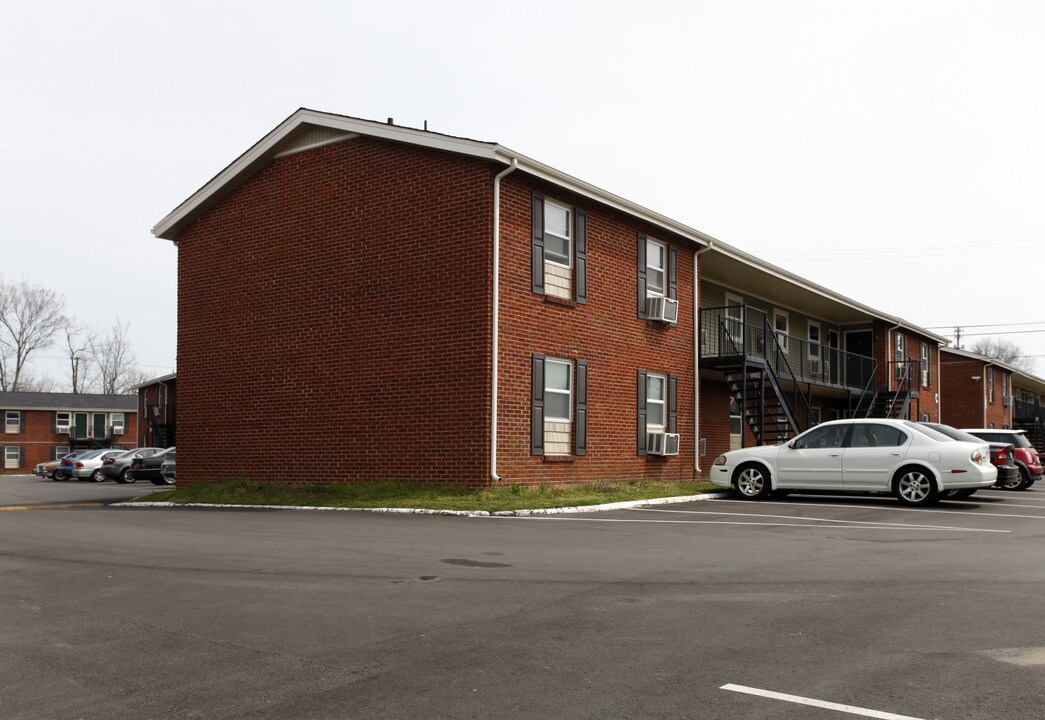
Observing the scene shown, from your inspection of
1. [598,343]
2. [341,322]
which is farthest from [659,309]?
[341,322]

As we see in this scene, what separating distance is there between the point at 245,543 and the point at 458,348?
22.9ft

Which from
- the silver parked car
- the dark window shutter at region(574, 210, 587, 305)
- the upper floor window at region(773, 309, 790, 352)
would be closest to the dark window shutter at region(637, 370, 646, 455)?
the dark window shutter at region(574, 210, 587, 305)

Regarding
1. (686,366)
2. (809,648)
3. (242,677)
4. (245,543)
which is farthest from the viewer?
(686,366)

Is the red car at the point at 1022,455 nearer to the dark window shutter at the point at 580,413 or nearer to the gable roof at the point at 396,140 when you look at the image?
the gable roof at the point at 396,140

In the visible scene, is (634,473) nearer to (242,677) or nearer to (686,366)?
(686,366)

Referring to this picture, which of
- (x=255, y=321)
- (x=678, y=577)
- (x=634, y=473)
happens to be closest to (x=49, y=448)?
(x=255, y=321)

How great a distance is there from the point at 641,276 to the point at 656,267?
90 cm

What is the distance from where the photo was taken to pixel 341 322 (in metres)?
19.2

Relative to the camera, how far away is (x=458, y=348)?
57.2 ft

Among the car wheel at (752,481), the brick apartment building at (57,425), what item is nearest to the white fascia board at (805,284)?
the car wheel at (752,481)

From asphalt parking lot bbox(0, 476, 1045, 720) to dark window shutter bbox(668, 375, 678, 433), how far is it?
1040 cm

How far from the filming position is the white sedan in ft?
52.5

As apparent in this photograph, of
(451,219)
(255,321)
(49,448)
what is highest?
(451,219)

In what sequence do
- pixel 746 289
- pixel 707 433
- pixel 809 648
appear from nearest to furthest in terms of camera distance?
1. pixel 809 648
2. pixel 707 433
3. pixel 746 289
